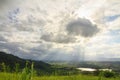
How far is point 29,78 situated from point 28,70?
81mm

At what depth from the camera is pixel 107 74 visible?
74.4 ft

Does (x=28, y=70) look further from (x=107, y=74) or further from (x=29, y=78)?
(x=107, y=74)

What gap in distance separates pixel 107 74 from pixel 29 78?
21.6 metres

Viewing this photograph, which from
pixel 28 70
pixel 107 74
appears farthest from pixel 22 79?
pixel 107 74

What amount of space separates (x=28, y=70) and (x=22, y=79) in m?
0.11

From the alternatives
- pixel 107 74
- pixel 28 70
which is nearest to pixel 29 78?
pixel 28 70

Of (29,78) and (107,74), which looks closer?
(29,78)

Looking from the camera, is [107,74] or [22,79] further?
[107,74]

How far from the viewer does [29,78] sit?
1.89 m

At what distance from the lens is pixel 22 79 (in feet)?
6.52

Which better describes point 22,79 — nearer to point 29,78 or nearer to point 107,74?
point 29,78

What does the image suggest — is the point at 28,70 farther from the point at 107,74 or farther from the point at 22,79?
the point at 107,74
